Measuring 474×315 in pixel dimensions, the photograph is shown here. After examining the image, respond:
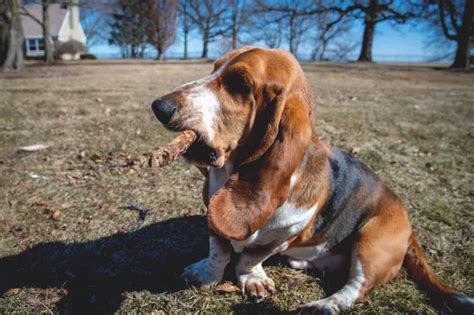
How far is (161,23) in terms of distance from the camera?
47.4 metres

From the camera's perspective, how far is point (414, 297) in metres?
2.54

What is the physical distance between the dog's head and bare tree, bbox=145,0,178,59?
47724 mm

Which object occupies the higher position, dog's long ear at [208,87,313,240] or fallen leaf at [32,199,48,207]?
dog's long ear at [208,87,313,240]

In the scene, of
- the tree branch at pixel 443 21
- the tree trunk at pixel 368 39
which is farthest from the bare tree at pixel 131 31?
the tree branch at pixel 443 21

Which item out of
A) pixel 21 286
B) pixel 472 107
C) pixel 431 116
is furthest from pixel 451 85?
pixel 21 286

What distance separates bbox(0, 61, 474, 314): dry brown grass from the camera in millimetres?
2473

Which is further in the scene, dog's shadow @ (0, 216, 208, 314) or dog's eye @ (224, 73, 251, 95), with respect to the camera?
dog's shadow @ (0, 216, 208, 314)

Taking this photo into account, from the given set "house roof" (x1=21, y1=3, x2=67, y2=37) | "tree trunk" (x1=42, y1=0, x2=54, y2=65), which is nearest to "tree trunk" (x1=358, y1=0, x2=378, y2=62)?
"tree trunk" (x1=42, y1=0, x2=54, y2=65)

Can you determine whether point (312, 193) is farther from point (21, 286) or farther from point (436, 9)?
point (436, 9)

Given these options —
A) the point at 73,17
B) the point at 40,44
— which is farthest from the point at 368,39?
the point at 73,17

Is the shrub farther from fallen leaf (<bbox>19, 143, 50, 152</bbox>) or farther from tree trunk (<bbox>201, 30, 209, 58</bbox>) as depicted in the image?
fallen leaf (<bbox>19, 143, 50, 152</bbox>)

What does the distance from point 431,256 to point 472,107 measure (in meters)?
8.51

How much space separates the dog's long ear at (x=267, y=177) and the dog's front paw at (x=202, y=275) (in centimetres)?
74

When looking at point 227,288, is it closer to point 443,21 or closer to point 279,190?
point 279,190
